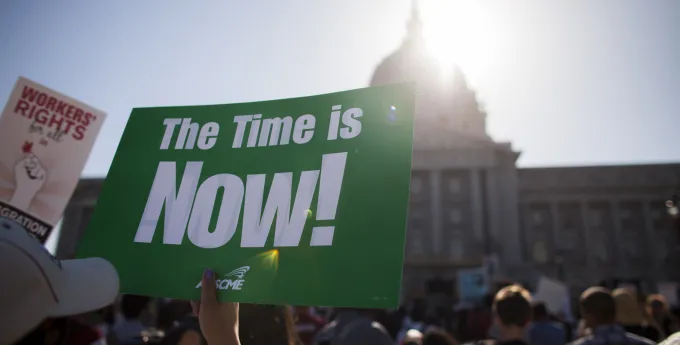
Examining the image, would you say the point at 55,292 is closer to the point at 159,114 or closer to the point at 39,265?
the point at 39,265

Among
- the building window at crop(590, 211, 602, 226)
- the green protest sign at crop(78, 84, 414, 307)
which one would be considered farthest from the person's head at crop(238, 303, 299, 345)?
the building window at crop(590, 211, 602, 226)

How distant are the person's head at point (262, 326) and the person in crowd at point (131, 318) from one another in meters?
1.75

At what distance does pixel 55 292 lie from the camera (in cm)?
129

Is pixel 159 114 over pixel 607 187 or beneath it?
beneath

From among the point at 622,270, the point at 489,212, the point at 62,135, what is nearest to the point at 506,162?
the point at 489,212

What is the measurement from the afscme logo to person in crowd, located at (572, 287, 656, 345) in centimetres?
261

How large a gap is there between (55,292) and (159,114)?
→ 113cm

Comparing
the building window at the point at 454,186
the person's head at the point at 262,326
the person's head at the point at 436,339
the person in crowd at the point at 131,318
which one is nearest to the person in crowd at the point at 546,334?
the person's head at the point at 436,339

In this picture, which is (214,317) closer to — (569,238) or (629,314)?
(629,314)

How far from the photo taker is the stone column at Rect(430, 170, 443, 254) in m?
40.9

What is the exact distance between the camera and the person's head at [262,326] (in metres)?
2.77

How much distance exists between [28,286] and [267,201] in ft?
2.76

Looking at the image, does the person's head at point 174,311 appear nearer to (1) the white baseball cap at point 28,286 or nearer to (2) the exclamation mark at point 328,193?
(2) the exclamation mark at point 328,193

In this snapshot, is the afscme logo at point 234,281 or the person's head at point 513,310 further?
the person's head at point 513,310
